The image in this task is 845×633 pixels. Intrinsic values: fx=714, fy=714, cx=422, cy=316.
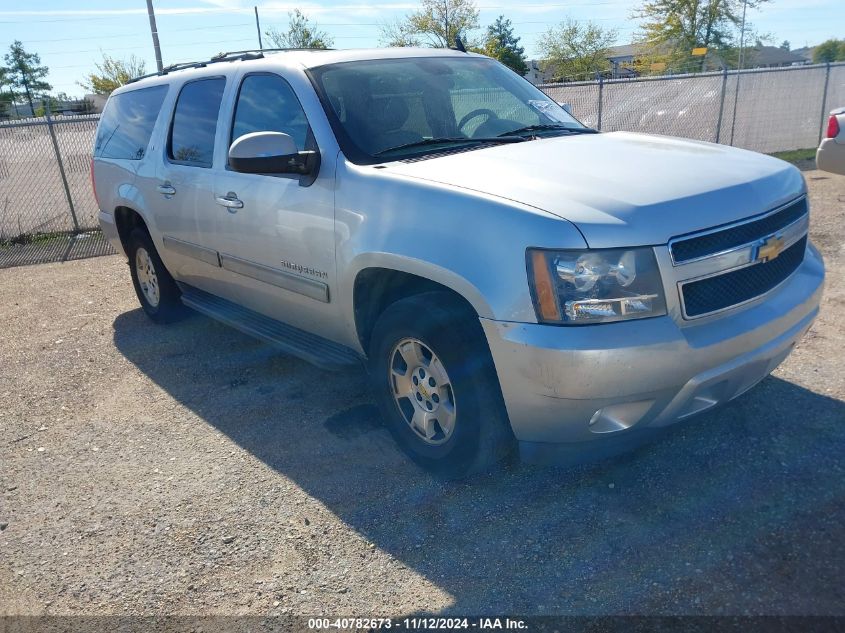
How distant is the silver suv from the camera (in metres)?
2.65

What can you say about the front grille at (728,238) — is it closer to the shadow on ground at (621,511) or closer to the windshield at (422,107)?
the shadow on ground at (621,511)

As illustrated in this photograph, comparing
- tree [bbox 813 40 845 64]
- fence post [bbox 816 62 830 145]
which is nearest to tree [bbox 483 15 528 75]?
fence post [bbox 816 62 830 145]

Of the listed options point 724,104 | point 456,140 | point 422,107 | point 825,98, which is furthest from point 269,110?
point 825,98

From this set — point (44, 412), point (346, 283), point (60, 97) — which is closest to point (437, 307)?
point (346, 283)

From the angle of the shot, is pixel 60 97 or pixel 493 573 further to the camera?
pixel 60 97

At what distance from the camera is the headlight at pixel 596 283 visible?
8.64 feet

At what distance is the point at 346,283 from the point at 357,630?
1635 millimetres

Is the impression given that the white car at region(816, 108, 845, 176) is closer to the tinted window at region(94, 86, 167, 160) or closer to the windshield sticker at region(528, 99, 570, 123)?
the windshield sticker at region(528, 99, 570, 123)

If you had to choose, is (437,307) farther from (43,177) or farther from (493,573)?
(43,177)

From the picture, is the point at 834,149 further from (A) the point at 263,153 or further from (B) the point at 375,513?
(B) the point at 375,513

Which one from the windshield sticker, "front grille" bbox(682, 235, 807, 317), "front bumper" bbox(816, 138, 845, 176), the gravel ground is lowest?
the gravel ground

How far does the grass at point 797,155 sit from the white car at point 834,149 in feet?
21.2

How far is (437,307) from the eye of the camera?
313cm

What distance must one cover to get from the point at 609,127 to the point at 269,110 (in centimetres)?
1007
